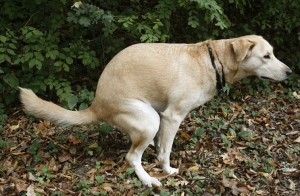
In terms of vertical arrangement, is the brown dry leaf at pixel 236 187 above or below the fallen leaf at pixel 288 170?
above

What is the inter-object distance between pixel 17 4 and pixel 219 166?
3.68 meters

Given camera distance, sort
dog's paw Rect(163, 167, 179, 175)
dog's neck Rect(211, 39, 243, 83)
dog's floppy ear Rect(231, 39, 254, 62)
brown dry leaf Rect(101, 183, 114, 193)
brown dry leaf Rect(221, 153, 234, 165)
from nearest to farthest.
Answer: brown dry leaf Rect(101, 183, 114, 193)
dog's floppy ear Rect(231, 39, 254, 62)
dog's neck Rect(211, 39, 243, 83)
dog's paw Rect(163, 167, 179, 175)
brown dry leaf Rect(221, 153, 234, 165)

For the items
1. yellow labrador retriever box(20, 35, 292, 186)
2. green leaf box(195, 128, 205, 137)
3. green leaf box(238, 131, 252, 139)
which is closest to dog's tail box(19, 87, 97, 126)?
yellow labrador retriever box(20, 35, 292, 186)

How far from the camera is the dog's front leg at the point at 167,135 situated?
4535 millimetres

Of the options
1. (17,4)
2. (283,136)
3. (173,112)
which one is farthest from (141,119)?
(17,4)

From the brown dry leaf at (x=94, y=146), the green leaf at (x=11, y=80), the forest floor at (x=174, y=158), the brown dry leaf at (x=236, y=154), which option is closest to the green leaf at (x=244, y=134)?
the forest floor at (x=174, y=158)

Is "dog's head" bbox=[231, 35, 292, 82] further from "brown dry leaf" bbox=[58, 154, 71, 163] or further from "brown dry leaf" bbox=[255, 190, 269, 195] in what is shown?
"brown dry leaf" bbox=[58, 154, 71, 163]

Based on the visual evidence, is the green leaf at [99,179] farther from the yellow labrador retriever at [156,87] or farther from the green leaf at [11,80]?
the green leaf at [11,80]

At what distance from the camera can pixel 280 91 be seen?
292 inches

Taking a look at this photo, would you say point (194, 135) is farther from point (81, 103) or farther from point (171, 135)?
point (81, 103)

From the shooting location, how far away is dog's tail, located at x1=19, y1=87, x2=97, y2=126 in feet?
14.4

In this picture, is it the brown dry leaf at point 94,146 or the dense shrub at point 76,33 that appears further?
the dense shrub at point 76,33

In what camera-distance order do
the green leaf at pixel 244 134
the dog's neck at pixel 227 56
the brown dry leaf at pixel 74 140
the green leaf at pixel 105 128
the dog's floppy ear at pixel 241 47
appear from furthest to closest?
the green leaf at pixel 244 134 < the green leaf at pixel 105 128 < the brown dry leaf at pixel 74 140 < the dog's neck at pixel 227 56 < the dog's floppy ear at pixel 241 47

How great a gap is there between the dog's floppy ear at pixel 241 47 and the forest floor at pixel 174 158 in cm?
131
